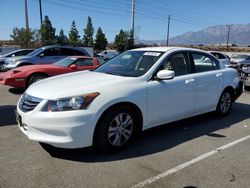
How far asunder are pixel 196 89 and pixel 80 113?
2.58 m

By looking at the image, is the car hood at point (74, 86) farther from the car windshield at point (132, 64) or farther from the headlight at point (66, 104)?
the car windshield at point (132, 64)

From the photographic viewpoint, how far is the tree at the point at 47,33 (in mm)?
46744

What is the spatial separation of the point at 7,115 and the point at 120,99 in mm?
3438

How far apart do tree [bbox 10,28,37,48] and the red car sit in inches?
1547

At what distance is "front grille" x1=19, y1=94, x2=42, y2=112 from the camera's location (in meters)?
3.95

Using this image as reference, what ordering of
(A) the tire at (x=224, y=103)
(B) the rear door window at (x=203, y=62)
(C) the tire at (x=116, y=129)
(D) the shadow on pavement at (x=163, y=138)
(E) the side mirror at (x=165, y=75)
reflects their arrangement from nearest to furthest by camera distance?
(C) the tire at (x=116, y=129) → (D) the shadow on pavement at (x=163, y=138) → (E) the side mirror at (x=165, y=75) → (B) the rear door window at (x=203, y=62) → (A) the tire at (x=224, y=103)

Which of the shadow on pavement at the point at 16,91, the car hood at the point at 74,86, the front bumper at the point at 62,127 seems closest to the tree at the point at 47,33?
the shadow on pavement at the point at 16,91

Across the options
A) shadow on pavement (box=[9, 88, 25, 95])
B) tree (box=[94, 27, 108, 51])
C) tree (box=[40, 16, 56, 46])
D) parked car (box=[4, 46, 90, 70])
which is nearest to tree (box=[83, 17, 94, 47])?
tree (box=[94, 27, 108, 51])

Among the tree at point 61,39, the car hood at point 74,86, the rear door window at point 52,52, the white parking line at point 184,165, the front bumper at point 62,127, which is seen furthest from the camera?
the tree at point 61,39

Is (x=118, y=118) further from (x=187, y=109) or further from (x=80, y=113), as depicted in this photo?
(x=187, y=109)

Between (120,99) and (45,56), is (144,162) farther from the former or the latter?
(45,56)

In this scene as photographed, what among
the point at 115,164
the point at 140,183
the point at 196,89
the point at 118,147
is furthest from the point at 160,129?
the point at 140,183

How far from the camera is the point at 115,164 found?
3926 millimetres

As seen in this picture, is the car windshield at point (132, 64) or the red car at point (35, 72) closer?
the car windshield at point (132, 64)
